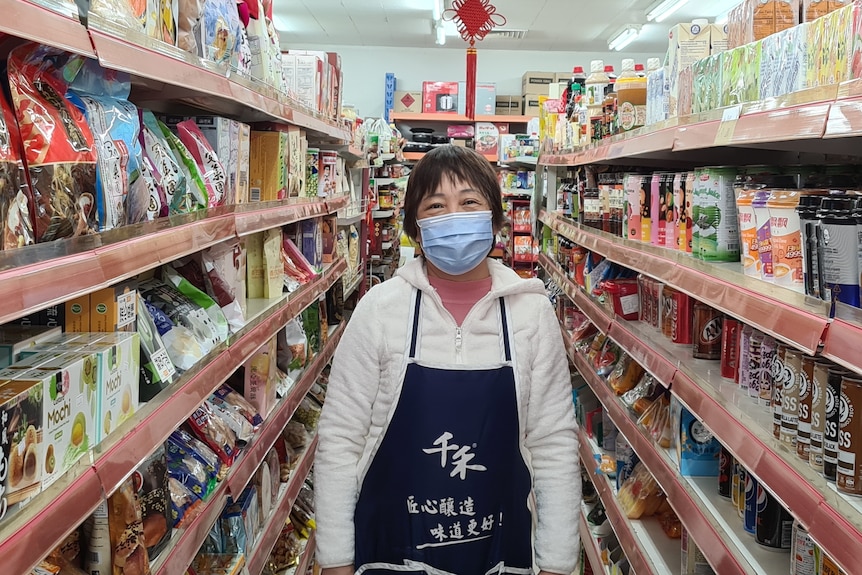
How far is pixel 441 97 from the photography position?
11.2 metres

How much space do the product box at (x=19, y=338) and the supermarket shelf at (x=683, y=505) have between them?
1.38m

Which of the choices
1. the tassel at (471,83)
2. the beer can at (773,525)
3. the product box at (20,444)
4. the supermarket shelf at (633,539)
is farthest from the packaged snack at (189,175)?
the tassel at (471,83)

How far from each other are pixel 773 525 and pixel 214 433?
1.37 m

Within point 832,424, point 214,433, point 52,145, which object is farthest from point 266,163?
point 832,424

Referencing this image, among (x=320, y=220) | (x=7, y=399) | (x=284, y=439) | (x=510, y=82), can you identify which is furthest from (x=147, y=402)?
(x=510, y=82)

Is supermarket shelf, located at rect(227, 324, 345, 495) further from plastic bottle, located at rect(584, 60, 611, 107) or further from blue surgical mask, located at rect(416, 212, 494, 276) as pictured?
plastic bottle, located at rect(584, 60, 611, 107)

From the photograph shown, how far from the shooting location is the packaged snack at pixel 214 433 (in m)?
1.99

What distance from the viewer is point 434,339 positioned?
5.54ft

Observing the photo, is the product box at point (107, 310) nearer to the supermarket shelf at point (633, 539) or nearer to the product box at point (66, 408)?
the product box at point (66, 408)

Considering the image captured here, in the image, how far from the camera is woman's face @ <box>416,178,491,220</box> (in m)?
1.72

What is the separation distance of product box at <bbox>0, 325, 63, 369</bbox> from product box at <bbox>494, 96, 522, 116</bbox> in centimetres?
1072

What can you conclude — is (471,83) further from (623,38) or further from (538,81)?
(623,38)

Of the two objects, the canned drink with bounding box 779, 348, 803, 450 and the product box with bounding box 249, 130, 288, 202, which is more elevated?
the product box with bounding box 249, 130, 288, 202

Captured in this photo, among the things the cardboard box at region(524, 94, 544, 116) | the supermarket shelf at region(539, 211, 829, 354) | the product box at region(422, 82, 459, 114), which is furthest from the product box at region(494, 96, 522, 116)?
the supermarket shelf at region(539, 211, 829, 354)
